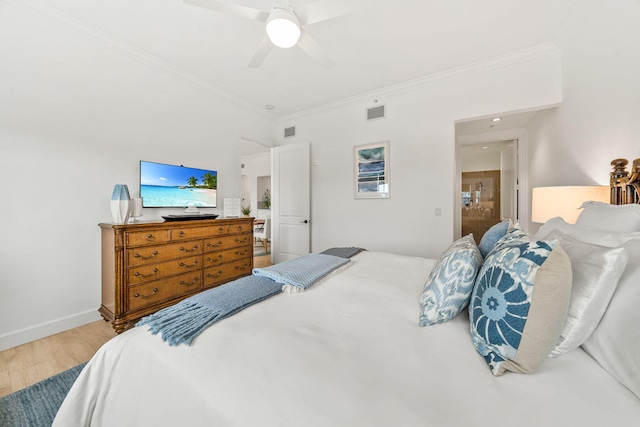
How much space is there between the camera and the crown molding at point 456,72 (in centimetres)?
258

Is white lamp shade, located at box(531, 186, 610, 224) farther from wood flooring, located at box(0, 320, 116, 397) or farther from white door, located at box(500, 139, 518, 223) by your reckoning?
wood flooring, located at box(0, 320, 116, 397)

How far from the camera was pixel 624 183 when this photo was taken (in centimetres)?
154

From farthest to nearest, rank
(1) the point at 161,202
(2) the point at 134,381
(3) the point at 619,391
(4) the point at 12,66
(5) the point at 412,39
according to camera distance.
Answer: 1. (1) the point at 161,202
2. (5) the point at 412,39
3. (4) the point at 12,66
4. (2) the point at 134,381
5. (3) the point at 619,391

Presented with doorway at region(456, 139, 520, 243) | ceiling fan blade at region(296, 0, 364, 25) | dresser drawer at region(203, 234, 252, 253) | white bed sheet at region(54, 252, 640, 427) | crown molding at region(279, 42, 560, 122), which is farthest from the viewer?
doorway at region(456, 139, 520, 243)

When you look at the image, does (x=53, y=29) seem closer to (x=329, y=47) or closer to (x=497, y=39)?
(x=329, y=47)

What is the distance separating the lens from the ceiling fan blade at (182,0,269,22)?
5.04ft

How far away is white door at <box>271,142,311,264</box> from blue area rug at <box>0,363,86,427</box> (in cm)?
295

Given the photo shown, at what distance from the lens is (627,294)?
716 millimetres

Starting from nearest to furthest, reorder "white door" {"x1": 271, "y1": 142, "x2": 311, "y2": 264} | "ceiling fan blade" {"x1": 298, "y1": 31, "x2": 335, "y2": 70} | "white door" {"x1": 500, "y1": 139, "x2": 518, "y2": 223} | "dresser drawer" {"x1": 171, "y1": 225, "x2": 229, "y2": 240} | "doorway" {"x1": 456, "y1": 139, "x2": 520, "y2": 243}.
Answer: "ceiling fan blade" {"x1": 298, "y1": 31, "x2": 335, "y2": 70}
"dresser drawer" {"x1": 171, "y1": 225, "x2": 229, "y2": 240}
"white door" {"x1": 271, "y1": 142, "x2": 311, "y2": 264}
"white door" {"x1": 500, "y1": 139, "x2": 518, "y2": 223}
"doorway" {"x1": 456, "y1": 139, "x2": 520, "y2": 243}

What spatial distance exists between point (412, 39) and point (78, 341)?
416cm

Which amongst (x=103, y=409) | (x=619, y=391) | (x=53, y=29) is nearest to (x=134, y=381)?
(x=103, y=409)

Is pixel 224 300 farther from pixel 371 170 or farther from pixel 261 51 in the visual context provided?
pixel 371 170

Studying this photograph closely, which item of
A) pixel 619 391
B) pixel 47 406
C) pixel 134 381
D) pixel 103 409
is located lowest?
pixel 47 406

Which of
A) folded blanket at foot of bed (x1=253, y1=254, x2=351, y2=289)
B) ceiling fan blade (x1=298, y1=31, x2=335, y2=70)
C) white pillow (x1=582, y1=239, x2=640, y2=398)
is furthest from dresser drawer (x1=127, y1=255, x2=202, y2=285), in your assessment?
white pillow (x1=582, y1=239, x2=640, y2=398)
